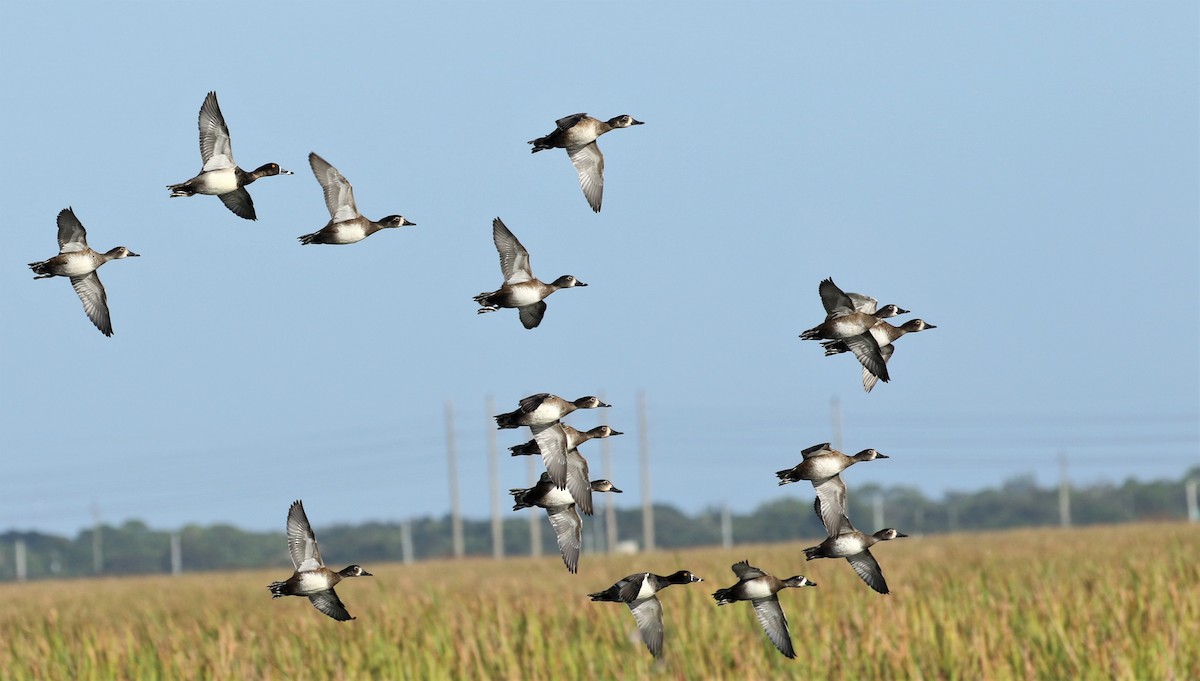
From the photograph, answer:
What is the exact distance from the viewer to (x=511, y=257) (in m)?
4.54

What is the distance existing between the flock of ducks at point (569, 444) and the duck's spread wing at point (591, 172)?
274mm

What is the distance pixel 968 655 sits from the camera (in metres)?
11.8

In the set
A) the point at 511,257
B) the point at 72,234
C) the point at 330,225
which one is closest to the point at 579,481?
the point at 511,257

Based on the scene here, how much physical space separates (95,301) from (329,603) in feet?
5.32

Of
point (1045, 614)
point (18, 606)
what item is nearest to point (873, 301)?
point (1045, 614)

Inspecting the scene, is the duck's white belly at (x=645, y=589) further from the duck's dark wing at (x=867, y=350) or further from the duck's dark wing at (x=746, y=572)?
the duck's dark wing at (x=867, y=350)

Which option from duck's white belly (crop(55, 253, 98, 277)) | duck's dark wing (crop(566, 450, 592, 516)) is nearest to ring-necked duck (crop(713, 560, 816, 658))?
duck's dark wing (crop(566, 450, 592, 516))

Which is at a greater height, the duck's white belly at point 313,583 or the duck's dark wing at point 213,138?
the duck's dark wing at point 213,138

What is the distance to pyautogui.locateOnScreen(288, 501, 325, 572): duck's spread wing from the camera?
3.85 meters

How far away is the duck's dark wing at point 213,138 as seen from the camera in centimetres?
470

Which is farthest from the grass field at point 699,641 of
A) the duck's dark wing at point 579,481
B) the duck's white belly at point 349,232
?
the duck's dark wing at point 579,481

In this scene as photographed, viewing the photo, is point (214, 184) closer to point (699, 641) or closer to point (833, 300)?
point (833, 300)

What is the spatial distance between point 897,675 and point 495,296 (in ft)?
25.0

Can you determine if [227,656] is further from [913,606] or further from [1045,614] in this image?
[1045,614]
